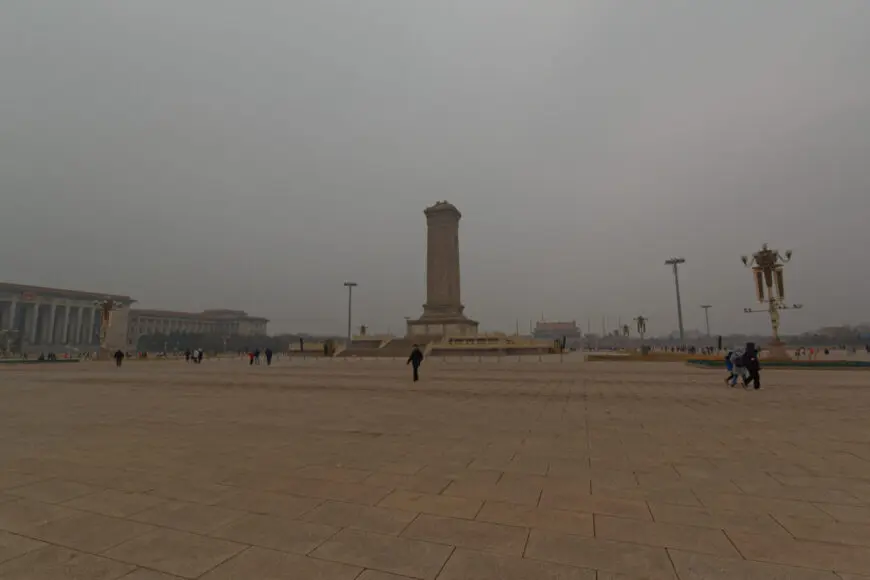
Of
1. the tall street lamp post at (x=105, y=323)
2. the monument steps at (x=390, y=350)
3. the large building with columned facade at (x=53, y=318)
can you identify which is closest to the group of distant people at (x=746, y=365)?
the monument steps at (x=390, y=350)

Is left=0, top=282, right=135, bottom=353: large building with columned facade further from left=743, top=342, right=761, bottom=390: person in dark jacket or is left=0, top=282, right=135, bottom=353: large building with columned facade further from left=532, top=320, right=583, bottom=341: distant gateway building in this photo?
left=532, top=320, right=583, bottom=341: distant gateway building

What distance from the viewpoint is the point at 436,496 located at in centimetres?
450

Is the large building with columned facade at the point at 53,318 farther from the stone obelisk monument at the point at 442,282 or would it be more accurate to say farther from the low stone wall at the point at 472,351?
the low stone wall at the point at 472,351

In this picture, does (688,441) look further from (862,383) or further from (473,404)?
(862,383)

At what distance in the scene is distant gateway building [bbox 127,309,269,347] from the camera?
406ft

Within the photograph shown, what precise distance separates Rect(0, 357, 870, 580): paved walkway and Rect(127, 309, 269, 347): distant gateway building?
12570cm

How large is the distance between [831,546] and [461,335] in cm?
5242

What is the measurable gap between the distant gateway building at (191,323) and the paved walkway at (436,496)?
126m

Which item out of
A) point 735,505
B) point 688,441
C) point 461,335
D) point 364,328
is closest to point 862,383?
point 688,441

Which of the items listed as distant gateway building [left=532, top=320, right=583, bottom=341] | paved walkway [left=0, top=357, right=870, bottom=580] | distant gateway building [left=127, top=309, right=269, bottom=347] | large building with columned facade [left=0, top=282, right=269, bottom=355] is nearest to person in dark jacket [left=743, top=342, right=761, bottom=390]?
paved walkway [left=0, top=357, right=870, bottom=580]

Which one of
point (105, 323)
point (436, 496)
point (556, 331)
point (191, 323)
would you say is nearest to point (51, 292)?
point (191, 323)

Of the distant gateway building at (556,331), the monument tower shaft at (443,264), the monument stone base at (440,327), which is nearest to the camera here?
the monument stone base at (440,327)

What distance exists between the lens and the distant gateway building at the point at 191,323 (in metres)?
124

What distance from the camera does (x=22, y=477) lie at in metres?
5.16
